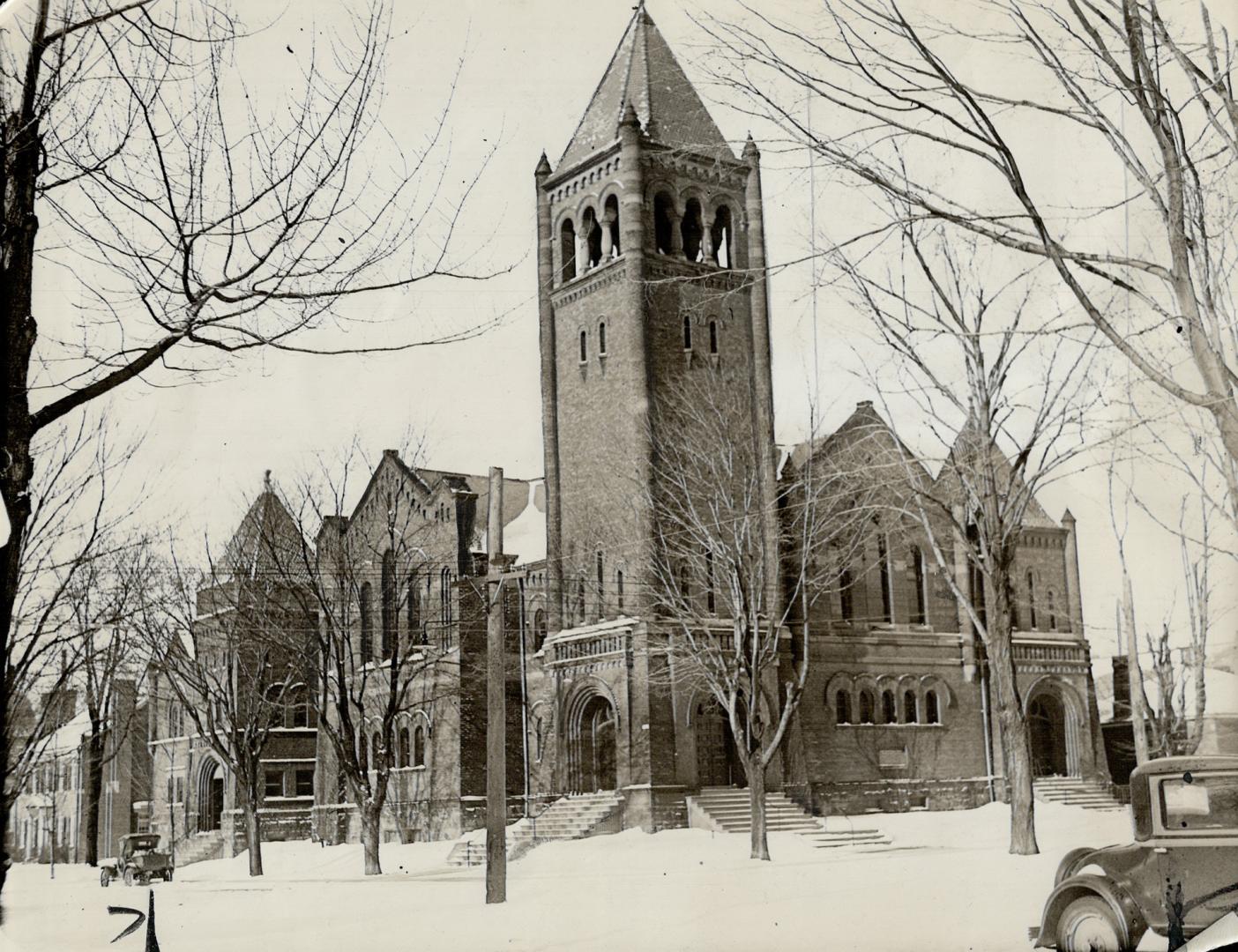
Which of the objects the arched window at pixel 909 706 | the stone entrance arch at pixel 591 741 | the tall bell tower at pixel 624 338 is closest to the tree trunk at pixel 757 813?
the tall bell tower at pixel 624 338

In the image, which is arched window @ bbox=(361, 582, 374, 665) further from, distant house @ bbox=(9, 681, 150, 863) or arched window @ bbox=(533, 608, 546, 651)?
distant house @ bbox=(9, 681, 150, 863)

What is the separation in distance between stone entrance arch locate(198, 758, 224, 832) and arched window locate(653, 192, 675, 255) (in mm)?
18464

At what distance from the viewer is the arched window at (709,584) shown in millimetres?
24766

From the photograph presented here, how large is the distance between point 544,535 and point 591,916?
1814cm

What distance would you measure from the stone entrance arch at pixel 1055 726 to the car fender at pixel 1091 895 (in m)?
24.1

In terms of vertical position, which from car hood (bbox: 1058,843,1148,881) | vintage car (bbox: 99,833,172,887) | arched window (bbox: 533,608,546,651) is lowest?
vintage car (bbox: 99,833,172,887)

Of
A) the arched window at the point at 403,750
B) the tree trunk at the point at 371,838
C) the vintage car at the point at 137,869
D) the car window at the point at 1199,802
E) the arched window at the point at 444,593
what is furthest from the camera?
the arched window at the point at 403,750

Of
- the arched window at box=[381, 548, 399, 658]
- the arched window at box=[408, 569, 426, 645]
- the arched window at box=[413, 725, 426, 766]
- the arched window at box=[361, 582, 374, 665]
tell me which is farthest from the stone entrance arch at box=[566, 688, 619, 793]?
the arched window at box=[361, 582, 374, 665]

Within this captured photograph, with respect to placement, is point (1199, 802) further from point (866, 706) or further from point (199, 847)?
point (199, 847)

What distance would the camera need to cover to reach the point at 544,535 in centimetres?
2992

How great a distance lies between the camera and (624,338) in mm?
27922

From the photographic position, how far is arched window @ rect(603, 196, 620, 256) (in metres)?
27.5

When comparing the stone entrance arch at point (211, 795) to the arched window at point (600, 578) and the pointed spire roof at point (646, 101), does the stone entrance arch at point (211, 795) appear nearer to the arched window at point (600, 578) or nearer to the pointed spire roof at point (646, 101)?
the arched window at point (600, 578)

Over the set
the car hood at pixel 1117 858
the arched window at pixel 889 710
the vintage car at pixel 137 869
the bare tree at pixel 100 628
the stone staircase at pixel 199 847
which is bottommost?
the stone staircase at pixel 199 847
